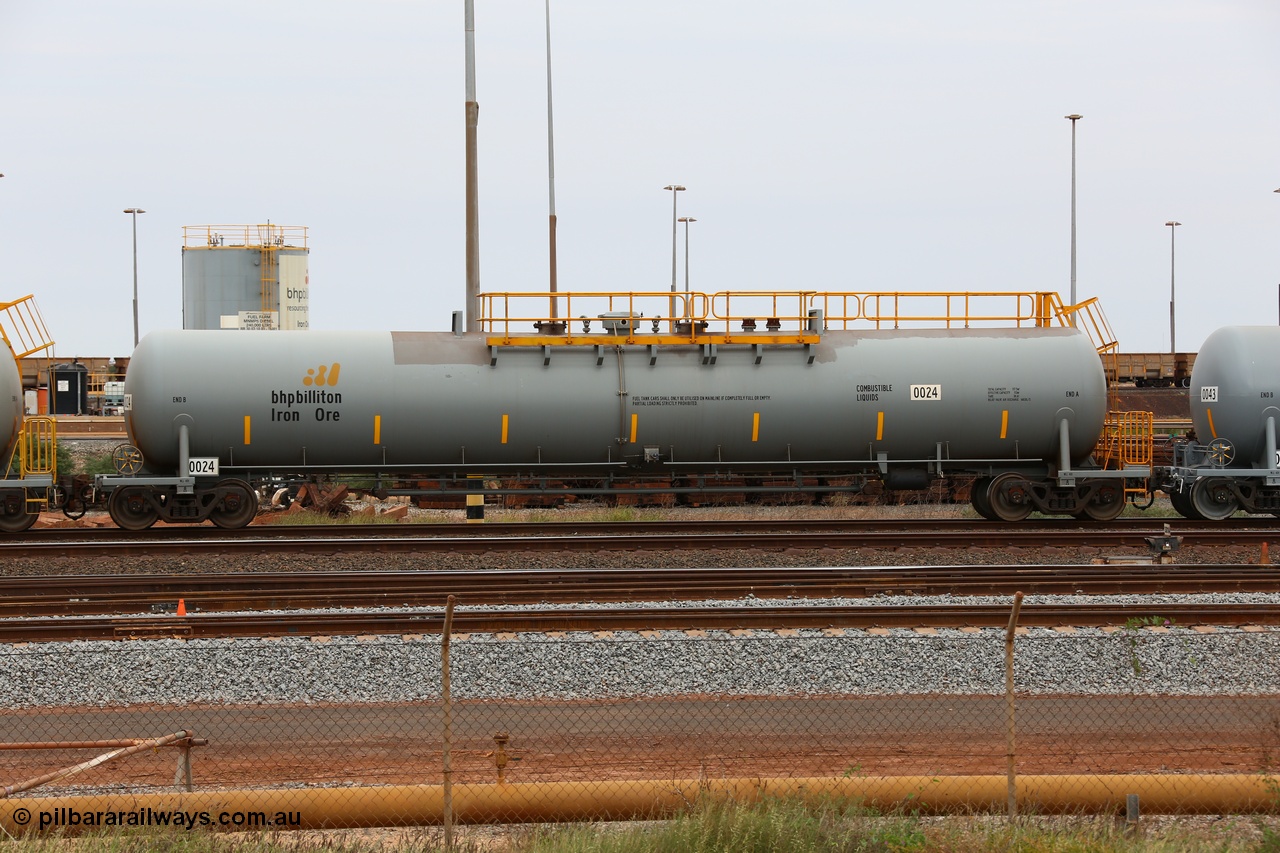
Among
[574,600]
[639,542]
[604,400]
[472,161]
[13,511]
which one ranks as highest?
[472,161]

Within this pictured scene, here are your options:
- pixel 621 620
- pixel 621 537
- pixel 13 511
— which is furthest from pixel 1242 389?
pixel 13 511

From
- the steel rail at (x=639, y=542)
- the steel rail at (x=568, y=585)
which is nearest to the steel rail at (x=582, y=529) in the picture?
the steel rail at (x=639, y=542)

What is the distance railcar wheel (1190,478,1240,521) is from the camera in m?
20.3

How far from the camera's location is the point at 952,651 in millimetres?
10695

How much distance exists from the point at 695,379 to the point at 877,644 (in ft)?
30.4

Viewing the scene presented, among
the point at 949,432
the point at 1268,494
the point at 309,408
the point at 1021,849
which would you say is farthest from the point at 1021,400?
the point at 1021,849

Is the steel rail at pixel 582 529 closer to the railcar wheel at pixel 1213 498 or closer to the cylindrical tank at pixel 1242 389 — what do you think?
the railcar wheel at pixel 1213 498

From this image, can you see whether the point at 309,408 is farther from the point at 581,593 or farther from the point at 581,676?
the point at 581,676

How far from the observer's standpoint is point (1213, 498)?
67.0 feet

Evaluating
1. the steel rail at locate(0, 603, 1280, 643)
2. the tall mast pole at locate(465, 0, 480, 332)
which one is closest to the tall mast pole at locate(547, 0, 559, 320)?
the tall mast pole at locate(465, 0, 480, 332)

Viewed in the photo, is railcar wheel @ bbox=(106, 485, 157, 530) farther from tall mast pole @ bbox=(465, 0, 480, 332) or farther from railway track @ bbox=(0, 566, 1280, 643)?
tall mast pole @ bbox=(465, 0, 480, 332)

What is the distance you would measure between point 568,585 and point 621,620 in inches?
80.6

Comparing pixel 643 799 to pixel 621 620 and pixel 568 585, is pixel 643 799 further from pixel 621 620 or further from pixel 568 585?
pixel 568 585

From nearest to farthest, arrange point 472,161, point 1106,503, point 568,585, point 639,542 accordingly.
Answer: point 568,585
point 639,542
point 1106,503
point 472,161
